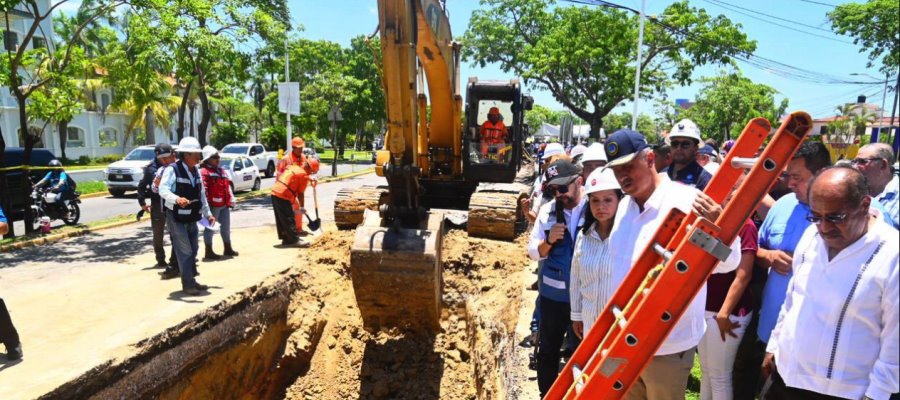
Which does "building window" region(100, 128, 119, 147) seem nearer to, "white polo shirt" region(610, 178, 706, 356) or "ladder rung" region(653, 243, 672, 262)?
"white polo shirt" region(610, 178, 706, 356)

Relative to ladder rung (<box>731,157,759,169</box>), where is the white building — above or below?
above

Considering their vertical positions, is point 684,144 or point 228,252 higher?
point 684,144

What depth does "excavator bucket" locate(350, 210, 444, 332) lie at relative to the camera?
488cm

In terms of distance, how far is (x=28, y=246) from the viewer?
8812 mm

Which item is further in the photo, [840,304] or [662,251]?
[662,251]

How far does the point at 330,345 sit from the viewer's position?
6.70 metres

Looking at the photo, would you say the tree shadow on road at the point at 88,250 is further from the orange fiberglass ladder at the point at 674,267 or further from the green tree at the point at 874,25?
the green tree at the point at 874,25

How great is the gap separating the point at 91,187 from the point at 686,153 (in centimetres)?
1772

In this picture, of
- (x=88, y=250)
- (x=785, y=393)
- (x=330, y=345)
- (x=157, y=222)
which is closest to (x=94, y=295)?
(x=157, y=222)

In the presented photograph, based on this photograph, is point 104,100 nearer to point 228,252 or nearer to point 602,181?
point 228,252

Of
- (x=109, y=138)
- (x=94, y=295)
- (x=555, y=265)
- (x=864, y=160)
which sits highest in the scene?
(x=109, y=138)

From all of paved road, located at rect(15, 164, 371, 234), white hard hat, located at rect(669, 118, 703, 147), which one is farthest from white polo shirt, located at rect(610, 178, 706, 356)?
paved road, located at rect(15, 164, 371, 234)

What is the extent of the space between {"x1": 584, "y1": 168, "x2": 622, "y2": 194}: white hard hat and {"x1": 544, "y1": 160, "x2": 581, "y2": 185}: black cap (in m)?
0.61

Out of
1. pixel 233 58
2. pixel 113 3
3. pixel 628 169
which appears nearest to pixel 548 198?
pixel 628 169
